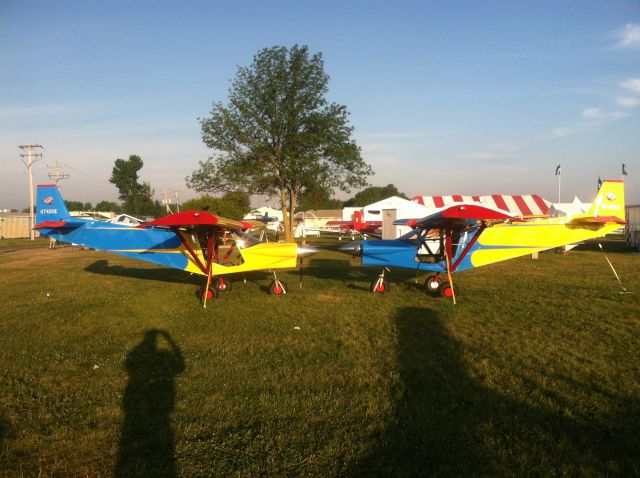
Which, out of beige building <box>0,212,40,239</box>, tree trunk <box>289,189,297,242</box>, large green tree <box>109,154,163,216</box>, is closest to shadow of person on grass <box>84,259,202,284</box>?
tree trunk <box>289,189,297,242</box>

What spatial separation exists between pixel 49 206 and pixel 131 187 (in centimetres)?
7666

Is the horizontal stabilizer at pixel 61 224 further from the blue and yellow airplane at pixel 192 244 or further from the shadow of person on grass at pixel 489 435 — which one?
the shadow of person on grass at pixel 489 435

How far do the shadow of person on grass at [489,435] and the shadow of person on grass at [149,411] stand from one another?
155 cm

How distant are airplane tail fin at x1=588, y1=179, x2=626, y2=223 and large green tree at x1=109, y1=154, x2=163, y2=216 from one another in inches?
3137

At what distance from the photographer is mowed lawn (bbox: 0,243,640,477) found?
297cm

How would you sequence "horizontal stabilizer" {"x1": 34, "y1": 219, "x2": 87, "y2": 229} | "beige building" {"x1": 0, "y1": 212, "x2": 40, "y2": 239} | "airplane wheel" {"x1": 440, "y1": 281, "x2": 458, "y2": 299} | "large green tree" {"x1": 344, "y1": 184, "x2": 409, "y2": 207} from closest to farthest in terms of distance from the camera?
"airplane wheel" {"x1": 440, "y1": 281, "x2": 458, "y2": 299}, "horizontal stabilizer" {"x1": 34, "y1": 219, "x2": 87, "y2": 229}, "beige building" {"x1": 0, "y1": 212, "x2": 40, "y2": 239}, "large green tree" {"x1": 344, "y1": 184, "x2": 409, "y2": 207}

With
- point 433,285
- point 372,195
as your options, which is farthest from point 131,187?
point 433,285

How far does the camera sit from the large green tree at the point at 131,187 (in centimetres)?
7988

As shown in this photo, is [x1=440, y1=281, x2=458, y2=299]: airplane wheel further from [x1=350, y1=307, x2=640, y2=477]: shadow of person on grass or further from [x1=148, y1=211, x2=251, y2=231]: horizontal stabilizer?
[x1=148, y1=211, x2=251, y2=231]: horizontal stabilizer

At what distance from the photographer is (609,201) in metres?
10.3

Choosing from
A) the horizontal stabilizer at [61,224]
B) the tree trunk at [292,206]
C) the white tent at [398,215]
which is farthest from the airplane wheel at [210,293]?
the white tent at [398,215]

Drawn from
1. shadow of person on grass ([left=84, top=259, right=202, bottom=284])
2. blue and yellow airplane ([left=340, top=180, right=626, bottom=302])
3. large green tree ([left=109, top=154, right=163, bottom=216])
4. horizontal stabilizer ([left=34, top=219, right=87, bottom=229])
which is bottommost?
shadow of person on grass ([left=84, top=259, right=202, bottom=284])

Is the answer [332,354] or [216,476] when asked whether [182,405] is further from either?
[332,354]

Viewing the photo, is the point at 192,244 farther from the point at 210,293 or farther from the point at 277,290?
the point at 277,290
